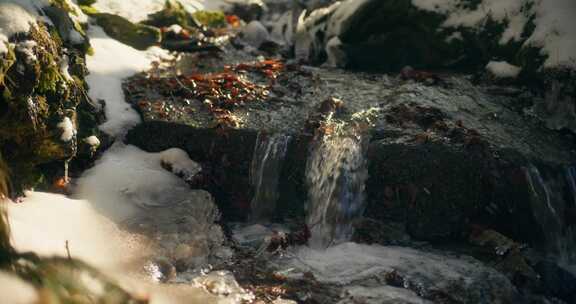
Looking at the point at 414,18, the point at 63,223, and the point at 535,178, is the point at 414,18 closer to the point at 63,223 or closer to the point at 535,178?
the point at 535,178

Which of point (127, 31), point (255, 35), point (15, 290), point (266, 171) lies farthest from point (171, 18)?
point (15, 290)

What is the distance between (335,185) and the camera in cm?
713

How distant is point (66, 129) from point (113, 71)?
3.31 metres

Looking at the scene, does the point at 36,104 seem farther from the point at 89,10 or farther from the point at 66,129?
the point at 89,10

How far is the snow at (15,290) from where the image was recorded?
130 inches

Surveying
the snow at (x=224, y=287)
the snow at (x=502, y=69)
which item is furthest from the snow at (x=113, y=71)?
the snow at (x=502, y=69)

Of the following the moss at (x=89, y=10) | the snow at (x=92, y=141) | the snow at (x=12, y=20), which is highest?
the snow at (x=12, y=20)

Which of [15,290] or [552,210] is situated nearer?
[15,290]

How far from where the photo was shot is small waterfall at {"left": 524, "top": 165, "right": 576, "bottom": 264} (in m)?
6.84

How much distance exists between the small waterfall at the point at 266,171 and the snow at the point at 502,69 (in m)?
4.66

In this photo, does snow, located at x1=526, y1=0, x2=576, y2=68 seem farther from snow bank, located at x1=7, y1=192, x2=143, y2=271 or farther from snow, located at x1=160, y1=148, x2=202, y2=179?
snow bank, located at x1=7, y1=192, x2=143, y2=271

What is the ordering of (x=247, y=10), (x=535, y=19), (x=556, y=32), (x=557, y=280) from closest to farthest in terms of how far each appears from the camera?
(x=557, y=280) → (x=556, y=32) → (x=535, y=19) → (x=247, y=10)

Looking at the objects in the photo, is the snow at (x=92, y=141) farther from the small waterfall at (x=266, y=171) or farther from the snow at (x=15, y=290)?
the snow at (x=15, y=290)

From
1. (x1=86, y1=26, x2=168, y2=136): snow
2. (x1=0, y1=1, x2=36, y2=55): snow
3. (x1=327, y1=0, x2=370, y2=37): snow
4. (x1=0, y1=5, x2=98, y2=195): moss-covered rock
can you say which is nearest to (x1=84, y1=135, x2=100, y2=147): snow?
(x1=0, y1=5, x2=98, y2=195): moss-covered rock
